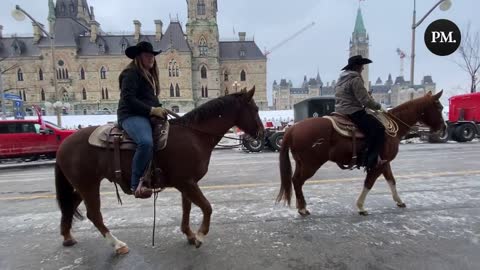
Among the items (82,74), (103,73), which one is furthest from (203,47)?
(82,74)

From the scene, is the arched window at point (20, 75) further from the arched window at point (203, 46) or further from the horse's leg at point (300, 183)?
the horse's leg at point (300, 183)

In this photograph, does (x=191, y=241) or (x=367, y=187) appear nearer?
(x=191, y=241)

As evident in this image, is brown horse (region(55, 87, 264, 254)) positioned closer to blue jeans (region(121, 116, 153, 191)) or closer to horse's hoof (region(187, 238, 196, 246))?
horse's hoof (region(187, 238, 196, 246))

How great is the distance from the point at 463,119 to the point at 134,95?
1878 cm

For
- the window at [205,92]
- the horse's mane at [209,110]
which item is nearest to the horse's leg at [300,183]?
the horse's mane at [209,110]

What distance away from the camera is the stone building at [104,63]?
56.1 metres

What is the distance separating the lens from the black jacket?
3367mm

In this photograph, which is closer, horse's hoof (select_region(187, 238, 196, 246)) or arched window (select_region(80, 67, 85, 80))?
horse's hoof (select_region(187, 238, 196, 246))

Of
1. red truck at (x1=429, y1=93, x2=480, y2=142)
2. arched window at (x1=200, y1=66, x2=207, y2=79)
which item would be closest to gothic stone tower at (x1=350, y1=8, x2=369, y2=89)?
arched window at (x1=200, y1=66, x2=207, y2=79)

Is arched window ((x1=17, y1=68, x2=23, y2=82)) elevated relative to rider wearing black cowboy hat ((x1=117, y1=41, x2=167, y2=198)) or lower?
elevated

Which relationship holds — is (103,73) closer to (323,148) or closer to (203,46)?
(203,46)

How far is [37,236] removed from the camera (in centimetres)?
411

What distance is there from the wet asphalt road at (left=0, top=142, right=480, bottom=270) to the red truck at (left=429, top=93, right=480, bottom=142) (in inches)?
440

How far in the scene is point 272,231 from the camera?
13.2ft
